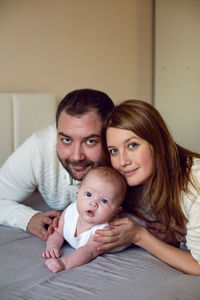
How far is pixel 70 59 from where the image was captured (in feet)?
9.29

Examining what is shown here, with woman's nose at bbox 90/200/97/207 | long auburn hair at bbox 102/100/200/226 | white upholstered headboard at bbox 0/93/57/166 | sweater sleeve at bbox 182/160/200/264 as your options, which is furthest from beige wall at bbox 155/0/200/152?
woman's nose at bbox 90/200/97/207

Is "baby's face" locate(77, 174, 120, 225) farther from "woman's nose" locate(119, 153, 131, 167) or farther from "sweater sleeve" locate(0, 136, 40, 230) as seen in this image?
"sweater sleeve" locate(0, 136, 40, 230)

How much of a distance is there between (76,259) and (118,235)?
18 centimetres

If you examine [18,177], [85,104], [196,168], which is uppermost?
[85,104]

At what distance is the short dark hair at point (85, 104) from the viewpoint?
66.3 inches

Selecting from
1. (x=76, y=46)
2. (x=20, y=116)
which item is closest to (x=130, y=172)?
(x=20, y=116)

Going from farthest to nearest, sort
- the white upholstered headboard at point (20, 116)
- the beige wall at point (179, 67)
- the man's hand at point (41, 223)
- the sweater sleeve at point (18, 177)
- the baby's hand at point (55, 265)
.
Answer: the beige wall at point (179, 67) → the white upholstered headboard at point (20, 116) → the sweater sleeve at point (18, 177) → the man's hand at point (41, 223) → the baby's hand at point (55, 265)

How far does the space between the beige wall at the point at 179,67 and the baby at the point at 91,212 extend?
6.31 feet

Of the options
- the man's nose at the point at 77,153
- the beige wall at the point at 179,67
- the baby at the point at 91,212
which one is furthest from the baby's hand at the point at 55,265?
the beige wall at the point at 179,67

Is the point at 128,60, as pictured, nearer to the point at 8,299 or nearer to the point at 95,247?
the point at 95,247

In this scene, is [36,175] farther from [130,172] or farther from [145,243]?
[145,243]

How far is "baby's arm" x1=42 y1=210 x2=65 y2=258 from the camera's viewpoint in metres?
1.34

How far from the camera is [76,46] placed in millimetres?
2859

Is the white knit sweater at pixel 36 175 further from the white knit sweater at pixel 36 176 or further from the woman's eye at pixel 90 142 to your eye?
the woman's eye at pixel 90 142
